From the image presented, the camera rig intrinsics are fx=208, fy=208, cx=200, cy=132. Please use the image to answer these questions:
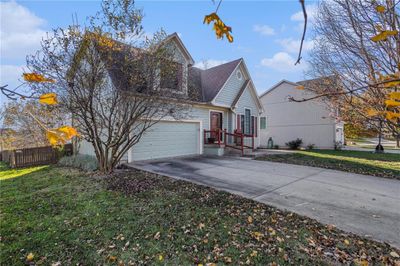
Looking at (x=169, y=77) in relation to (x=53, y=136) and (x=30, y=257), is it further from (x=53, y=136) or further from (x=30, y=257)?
(x=53, y=136)

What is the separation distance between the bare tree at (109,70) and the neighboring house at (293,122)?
14.7 meters

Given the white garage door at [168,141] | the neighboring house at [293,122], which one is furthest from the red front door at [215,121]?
the neighboring house at [293,122]

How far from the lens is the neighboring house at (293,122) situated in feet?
62.0

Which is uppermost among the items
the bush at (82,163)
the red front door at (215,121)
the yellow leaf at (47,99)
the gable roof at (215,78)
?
the gable roof at (215,78)

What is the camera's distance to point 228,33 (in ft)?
5.90

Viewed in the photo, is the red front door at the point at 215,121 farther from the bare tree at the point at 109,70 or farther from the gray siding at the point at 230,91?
the bare tree at the point at 109,70

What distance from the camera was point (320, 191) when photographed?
18.7ft

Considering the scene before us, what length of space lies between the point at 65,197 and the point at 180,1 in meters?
5.19

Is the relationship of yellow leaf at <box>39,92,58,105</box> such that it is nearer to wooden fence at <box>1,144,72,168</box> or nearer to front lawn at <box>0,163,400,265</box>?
front lawn at <box>0,163,400,265</box>

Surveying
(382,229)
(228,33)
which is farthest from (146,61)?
(382,229)

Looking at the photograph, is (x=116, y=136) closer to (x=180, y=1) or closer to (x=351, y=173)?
(x=180, y=1)

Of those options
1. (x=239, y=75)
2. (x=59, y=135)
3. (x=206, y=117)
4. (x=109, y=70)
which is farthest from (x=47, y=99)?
(x=239, y=75)

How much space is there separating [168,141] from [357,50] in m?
8.27

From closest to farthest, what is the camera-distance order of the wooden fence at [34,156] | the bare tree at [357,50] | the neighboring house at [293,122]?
the bare tree at [357,50], the wooden fence at [34,156], the neighboring house at [293,122]
